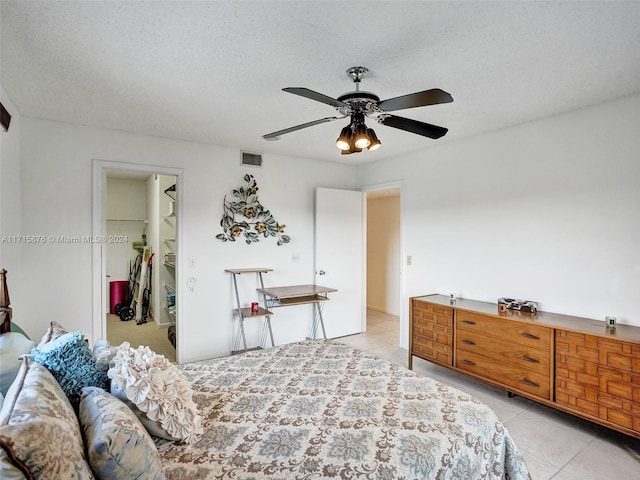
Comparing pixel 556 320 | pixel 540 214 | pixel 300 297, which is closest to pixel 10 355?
pixel 300 297

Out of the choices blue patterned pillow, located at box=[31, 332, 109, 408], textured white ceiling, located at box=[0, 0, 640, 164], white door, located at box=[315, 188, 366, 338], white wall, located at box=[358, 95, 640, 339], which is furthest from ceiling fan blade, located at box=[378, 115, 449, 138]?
white door, located at box=[315, 188, 366, 338]

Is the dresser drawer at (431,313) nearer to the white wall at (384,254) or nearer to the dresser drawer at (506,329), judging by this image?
the dresser drawer at (506,329)

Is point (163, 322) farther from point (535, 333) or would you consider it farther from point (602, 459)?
point (602, 459)

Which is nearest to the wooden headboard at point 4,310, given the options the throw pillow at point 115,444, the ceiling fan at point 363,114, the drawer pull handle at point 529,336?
the throw pillow at point 115,444

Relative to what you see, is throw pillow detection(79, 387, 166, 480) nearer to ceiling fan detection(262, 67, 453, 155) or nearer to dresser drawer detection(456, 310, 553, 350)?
ceiling fan detection(262, 67, 453, 155)

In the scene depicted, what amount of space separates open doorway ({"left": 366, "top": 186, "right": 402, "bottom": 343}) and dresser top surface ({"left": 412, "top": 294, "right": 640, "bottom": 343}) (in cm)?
260

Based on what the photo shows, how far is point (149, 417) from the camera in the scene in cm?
136

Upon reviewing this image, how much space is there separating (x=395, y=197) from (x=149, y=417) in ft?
18.8

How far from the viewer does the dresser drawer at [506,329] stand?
8.89 ft

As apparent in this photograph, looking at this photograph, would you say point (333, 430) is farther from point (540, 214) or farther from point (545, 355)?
point (540, 214)

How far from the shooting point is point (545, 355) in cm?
268

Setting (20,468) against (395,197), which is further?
(395,197)

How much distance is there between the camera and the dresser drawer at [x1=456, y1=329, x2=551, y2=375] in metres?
2.71

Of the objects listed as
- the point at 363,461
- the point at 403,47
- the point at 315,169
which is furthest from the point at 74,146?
the point at 363,461
